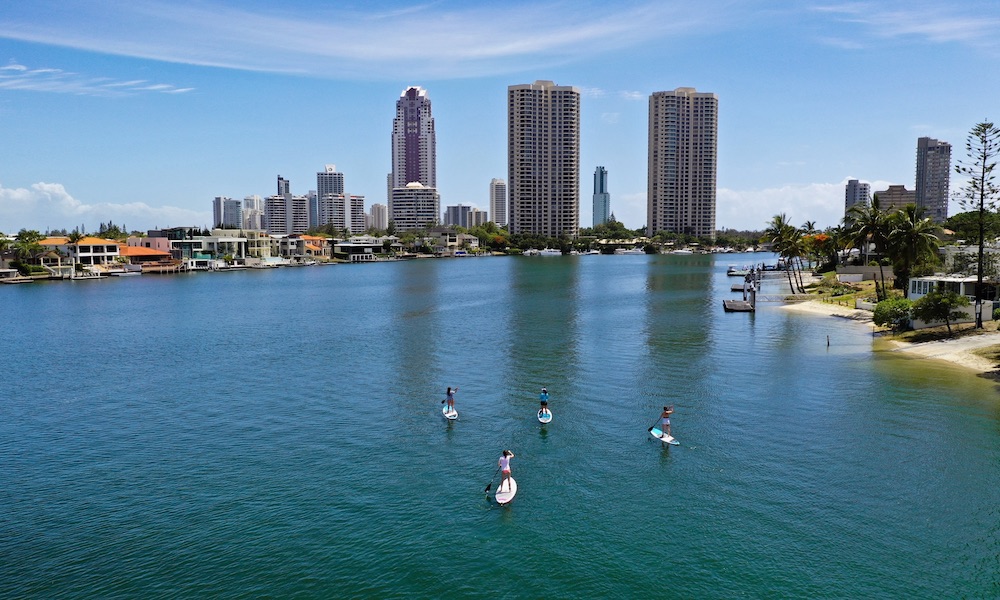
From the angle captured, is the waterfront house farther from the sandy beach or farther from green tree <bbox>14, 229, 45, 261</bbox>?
green tree <bbox>14, 229, 45, 261</bbox>

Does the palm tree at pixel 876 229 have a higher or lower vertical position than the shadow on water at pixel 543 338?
higher

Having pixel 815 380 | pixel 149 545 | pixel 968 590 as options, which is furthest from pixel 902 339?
pixel 149 545

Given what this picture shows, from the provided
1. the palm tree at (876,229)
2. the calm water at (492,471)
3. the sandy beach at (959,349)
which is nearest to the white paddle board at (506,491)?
the calm water at (492,471)

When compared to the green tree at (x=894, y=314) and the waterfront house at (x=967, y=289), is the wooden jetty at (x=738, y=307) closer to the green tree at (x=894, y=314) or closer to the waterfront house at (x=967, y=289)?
the green tree at (x=894, y=314)

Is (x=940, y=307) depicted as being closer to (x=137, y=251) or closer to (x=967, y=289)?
(x=967, y=289)

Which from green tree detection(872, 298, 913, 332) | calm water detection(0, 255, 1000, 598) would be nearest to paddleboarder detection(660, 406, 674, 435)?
calm water detection(0, 255, 1000, 598)

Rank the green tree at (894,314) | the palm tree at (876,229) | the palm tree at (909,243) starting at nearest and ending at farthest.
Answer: the green tree at (894,314) → the palm tree at (909,243) → the palm tree at (876,229)
